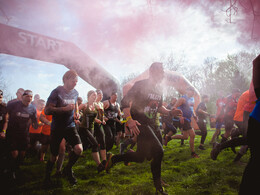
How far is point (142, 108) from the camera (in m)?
3.21

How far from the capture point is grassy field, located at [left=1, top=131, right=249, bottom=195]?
3.20 m

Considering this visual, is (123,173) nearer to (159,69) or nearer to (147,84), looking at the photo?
(147,84)

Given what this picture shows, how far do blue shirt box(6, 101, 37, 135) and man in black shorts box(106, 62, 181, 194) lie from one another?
2.36m

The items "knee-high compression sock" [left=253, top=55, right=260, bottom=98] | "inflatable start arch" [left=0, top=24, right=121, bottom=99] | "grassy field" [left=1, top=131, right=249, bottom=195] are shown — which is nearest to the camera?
"knee-high compression sock" [left=253, top=55, right=260, bottom=98]

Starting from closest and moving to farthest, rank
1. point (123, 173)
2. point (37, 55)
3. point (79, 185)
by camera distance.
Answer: point (79, 185) < point (123, 173) < point (37, 55)

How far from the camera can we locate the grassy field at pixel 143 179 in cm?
320

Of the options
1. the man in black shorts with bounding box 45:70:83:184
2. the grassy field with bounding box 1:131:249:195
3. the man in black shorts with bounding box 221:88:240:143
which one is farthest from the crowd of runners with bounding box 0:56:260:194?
the man in black shorts with bounding box 221:88:240:143

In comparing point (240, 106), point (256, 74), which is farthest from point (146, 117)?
point (240, 106)

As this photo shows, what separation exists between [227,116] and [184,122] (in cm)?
171

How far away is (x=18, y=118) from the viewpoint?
4.41 metres

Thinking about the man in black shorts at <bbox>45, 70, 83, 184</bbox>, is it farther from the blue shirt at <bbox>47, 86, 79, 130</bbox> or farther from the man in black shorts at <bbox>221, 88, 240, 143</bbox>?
the man in black shorts at <bbox>221, 88, 240, 143</bbox>

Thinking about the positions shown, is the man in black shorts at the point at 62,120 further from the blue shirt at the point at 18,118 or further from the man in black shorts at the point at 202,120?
the man in black shorts at the point at 202,120

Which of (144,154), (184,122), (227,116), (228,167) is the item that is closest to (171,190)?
(144,154)

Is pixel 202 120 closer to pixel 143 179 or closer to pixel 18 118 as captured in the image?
pixel 143 179
